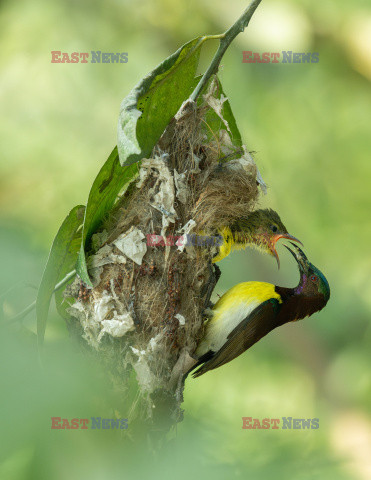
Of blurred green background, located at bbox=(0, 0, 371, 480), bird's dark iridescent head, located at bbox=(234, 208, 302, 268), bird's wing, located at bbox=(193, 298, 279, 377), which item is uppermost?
blurred green background, located at bbox=(0, 0, 371, 480)

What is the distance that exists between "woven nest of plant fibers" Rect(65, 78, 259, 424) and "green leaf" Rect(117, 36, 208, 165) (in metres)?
0.04

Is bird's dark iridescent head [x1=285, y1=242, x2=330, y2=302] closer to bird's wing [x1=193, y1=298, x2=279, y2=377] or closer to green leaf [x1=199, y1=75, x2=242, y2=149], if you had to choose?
bird's wing [x1=193, y1=298, x2=279, y2=377]

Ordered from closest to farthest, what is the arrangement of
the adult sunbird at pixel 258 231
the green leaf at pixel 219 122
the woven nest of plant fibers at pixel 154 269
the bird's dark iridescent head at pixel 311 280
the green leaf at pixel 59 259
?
the green leaf at pixel 59 259 → the woven nest of plant fibers at pixel 154 269 → the green leaf at pixel 219 122 → the adult sunbird at pixel 258 231 → the bird's dark iridescent head at pixel 311 280

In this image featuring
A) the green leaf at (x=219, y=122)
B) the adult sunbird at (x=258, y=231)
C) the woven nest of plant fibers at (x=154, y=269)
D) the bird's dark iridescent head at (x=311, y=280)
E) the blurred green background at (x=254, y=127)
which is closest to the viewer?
the woven nest of plant fibers at (x=154, y=269)

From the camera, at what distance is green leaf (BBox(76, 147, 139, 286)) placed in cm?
149

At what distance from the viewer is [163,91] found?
1.59 m

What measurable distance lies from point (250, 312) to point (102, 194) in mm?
685

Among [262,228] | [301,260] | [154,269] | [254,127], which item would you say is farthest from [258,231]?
[254,127]

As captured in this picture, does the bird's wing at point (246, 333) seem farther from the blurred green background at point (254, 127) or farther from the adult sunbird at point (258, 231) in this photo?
the blurred green background at point (254, 127)

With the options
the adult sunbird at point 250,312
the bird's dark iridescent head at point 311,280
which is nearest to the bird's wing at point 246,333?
the adult sunbird at point 250,312

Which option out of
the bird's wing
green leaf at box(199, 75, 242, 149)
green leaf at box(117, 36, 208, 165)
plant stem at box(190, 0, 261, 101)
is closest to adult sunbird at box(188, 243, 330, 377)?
the bird's wing

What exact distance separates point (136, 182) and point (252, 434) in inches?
76.0

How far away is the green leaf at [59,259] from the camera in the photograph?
146 cm

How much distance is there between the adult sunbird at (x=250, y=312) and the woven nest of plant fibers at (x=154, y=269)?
0.57 feet
